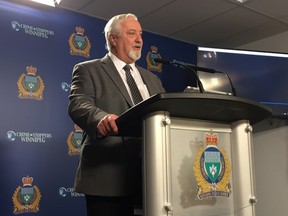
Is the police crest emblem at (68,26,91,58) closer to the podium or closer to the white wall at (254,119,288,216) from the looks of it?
the white wall at (254,119,288,216)

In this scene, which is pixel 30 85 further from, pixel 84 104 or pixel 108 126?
pixel 108 126

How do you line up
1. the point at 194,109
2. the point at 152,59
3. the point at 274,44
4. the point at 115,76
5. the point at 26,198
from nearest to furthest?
the point at 194,109
the point at 115,76
the point at 26,198
the point at 152,59
the point at 274,44

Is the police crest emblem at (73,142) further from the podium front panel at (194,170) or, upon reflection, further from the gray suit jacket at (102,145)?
the podium front panel at (194,170)

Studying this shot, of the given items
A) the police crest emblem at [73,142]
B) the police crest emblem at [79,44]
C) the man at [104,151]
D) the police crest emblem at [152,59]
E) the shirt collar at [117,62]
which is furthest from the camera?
the police crest emblem at [152,59]

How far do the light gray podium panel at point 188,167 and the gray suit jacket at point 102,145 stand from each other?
0.30m

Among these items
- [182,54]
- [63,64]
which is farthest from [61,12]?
[182,54]

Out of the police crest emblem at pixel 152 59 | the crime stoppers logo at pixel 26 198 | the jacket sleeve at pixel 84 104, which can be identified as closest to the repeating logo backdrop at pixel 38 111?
the crime stoppers logo at pixel 26 198

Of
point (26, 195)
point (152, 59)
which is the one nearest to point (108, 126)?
point (26, 195)

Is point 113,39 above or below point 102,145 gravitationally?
above

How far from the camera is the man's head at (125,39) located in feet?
5.54

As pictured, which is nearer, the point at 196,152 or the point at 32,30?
the point at 196,152

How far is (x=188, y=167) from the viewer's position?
1.13 metres

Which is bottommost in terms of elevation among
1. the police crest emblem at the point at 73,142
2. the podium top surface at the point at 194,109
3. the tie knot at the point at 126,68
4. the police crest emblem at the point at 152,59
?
the podium top surface at the point at 194,109

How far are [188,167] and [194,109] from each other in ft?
0.58
